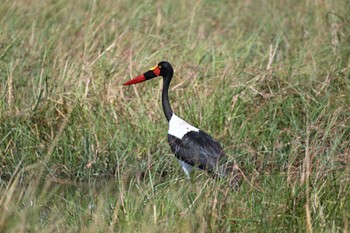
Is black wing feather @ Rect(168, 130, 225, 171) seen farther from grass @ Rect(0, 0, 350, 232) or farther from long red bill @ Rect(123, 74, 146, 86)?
long red bill @ Rect(123, 74, 146, 86)

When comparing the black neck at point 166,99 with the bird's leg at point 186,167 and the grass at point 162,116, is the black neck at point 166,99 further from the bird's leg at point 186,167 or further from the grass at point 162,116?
the bird's leg at point 186,167

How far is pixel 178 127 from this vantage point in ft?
22.4

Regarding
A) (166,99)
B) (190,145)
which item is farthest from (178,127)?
(166,99)

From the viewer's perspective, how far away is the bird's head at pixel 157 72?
283 inches

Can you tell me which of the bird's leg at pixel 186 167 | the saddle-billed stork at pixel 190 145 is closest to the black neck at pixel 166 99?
the saddle-billed stork at pixel 190 145

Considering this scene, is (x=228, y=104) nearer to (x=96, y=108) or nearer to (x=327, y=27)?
(x=96, y=108)

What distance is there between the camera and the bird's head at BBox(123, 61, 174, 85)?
283 inches

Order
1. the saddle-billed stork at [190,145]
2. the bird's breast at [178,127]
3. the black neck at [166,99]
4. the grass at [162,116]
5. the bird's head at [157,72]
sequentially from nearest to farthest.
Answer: the grass at [162,116]
the saddle-billed stork at [190,145]
the bird's breast at [178,127]
the black neck at [166,99]
the bird's head at [157,72]

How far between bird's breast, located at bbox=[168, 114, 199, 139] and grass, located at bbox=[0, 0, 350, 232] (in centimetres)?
17

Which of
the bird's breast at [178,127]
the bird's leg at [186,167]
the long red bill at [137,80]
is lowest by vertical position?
the bird's leg at [186,167]

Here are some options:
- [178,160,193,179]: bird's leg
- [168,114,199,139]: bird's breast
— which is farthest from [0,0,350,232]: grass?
[168,114,199,139]: bird's breast

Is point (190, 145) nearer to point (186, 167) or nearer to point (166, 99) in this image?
point (186, 167)

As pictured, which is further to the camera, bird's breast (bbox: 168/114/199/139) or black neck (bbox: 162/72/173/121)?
black neck (bbox: 162/72/173/121)

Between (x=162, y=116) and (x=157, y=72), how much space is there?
380 mm
